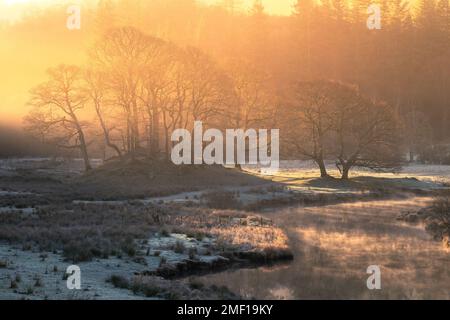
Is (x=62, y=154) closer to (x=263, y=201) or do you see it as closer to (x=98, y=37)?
(x=98, y=37)

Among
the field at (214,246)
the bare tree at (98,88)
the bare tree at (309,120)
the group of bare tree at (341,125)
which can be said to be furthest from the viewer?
the bare tree at (309,120)

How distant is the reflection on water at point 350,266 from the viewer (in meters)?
16.0

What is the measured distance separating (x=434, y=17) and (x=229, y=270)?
316 ft

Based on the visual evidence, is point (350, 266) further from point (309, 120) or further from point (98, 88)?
point (98, 88)

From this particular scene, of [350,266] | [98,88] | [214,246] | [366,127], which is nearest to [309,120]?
[366,127]

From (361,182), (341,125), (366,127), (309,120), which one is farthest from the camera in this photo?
(309,120)

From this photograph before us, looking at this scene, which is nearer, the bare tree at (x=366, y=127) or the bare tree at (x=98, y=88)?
the bare tree at (x=366, y=127)

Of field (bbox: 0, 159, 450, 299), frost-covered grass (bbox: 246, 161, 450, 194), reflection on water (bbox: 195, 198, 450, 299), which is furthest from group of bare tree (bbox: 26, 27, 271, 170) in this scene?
reflection on water (bbox: 195, 198, 450, 299)

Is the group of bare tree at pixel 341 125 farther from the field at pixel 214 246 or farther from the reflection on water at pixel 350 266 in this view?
the reflection on water at pixel 350 266

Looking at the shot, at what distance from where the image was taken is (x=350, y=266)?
62.2ft

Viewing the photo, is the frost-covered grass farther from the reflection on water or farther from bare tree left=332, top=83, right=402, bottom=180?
the reflection on water

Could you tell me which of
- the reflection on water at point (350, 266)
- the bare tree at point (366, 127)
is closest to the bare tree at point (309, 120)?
the bare tree at point (366, 127)

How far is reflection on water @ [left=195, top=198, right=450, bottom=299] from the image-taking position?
16031mm
